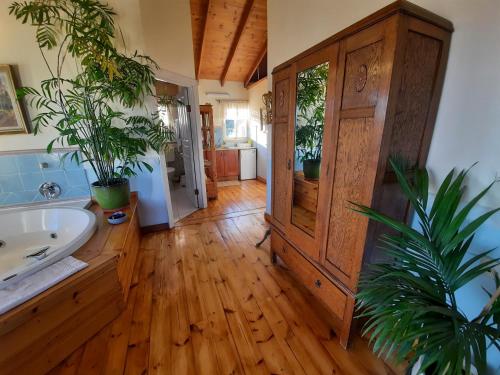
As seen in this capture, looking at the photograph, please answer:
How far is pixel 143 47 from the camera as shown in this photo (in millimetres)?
2188

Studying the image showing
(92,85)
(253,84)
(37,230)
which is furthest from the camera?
(253,84)

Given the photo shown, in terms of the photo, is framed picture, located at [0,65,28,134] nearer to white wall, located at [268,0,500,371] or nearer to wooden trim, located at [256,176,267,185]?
white wall, located at [268,0,500,371]

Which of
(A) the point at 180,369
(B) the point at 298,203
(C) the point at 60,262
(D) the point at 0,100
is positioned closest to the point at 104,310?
(C) the point at 60,262

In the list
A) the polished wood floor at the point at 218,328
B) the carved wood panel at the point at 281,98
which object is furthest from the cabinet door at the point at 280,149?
the polished wood floor at the point at 218,328

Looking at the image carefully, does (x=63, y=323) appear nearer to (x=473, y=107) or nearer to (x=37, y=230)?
(x=37, y=230)

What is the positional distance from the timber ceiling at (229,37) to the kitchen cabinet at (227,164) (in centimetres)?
175

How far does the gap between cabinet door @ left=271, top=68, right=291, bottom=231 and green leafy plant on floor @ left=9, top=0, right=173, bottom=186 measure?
1260mm

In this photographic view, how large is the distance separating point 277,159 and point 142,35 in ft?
6.30

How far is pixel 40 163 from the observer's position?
221 centimetres

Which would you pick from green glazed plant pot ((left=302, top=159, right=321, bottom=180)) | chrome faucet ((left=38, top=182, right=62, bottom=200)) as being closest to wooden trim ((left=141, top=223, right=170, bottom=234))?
chrome faucet ((left=38, top=182, right=62, bottom=200))

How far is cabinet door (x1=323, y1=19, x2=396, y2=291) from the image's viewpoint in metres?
0.89

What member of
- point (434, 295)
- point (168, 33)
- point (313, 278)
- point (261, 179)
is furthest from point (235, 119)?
point (434, 295)

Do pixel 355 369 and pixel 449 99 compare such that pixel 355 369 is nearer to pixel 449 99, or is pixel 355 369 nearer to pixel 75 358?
pixel 449 99

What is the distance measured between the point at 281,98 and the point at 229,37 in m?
3.26
